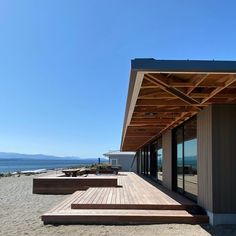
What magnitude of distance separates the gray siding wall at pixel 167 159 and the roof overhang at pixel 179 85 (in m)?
3.75

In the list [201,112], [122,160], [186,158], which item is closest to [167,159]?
[186,158]

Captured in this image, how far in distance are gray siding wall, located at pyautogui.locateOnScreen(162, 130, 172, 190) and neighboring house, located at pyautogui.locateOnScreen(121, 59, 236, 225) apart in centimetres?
226

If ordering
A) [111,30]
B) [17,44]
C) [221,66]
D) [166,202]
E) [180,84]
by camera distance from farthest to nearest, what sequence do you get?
[17,44] → [111,30] → [166,202] → [180,84] → [221,66]

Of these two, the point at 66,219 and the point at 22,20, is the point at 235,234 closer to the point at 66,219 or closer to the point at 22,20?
the point at 66,219

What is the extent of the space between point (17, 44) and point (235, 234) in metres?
9.74

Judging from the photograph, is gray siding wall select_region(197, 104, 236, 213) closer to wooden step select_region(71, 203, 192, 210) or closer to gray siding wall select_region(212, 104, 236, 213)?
gray siding wall select_region(212, 104, 236, 213)

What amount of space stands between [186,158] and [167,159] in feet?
10.7

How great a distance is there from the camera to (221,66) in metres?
5.20

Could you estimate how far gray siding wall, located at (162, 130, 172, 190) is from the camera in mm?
13010

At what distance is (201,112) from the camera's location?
8.43 meters

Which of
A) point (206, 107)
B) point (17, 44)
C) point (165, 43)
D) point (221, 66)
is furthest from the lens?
point (17, 44)

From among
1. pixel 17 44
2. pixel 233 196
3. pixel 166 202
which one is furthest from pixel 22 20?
pixel 233 196

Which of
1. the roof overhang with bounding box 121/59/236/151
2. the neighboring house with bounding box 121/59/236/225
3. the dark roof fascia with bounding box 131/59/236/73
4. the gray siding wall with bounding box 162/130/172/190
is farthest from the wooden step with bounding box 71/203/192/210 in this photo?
the gray siding wall with bounding box 162/130/172/190

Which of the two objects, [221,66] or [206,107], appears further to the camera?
[206,107]
